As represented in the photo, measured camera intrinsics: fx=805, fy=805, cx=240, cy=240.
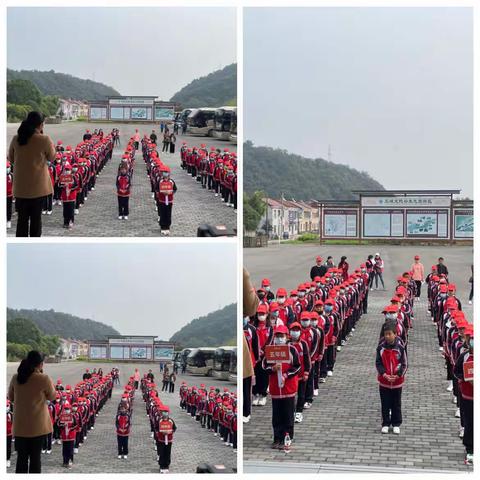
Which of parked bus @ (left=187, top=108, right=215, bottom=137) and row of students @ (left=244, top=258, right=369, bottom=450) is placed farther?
row of students @ (left=244, top=258, right=369, bottom=450)

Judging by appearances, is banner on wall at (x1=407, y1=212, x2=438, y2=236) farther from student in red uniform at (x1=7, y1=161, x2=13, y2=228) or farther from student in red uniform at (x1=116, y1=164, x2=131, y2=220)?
student in red uniform at (x1=7, y1=161, x2=13, y2=228)

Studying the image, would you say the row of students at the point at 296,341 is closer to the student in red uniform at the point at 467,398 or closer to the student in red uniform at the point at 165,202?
the student in red uniform at the point at 165,202

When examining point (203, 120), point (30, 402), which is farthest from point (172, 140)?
point (30, 402)

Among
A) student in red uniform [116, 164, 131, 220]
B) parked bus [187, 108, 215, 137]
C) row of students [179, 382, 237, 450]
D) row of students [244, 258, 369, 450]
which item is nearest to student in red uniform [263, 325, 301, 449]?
row of students [244, 258, 369, 450]

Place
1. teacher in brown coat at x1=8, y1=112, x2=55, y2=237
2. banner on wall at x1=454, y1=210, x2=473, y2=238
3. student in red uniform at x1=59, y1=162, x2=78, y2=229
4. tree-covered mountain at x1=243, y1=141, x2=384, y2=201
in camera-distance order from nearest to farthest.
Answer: teacher in brown coat at x1=8, y1=112, x2=55, y2=237 < student in red uniform at x1=59, y1=162, x2=78, y2=229 < tree-covered mountain at x1=243, y1=141, x2=384, y2=201 < banner on wall at x1=454, y1=210, x2=473, y2=238

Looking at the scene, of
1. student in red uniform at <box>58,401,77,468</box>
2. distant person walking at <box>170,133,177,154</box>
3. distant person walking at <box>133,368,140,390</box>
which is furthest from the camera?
distant person walking at <box>133,368,140,390</box>

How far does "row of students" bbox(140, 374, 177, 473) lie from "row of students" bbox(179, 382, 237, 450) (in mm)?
335

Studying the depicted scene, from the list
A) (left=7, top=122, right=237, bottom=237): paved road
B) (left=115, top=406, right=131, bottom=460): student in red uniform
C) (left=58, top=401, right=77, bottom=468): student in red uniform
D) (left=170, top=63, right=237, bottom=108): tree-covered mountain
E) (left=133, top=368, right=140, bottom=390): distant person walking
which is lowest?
(left=115, top=406, right=131, bottom=460): student in red uniform

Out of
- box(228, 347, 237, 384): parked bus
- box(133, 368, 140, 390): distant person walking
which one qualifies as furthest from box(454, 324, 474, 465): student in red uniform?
box(133, 368, 140, 390): distant person walking

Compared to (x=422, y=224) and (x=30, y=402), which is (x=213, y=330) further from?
(x=422, y=224)

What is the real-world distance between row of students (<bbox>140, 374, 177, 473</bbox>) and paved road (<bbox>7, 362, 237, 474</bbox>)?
0.21ft

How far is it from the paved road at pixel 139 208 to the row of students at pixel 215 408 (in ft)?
4.65

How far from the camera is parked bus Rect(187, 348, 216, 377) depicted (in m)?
6.59

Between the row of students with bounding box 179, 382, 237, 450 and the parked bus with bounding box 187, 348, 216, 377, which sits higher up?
the parked bus with bounding box 187, 348, 216, 377
